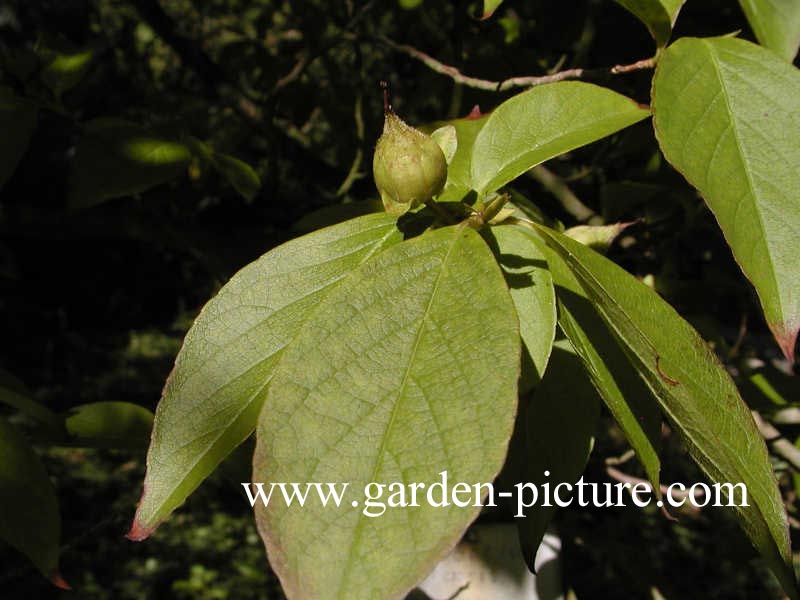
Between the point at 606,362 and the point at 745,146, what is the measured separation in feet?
0.67

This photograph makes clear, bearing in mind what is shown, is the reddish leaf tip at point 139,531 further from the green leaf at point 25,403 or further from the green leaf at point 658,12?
the green leaf at point 658,12

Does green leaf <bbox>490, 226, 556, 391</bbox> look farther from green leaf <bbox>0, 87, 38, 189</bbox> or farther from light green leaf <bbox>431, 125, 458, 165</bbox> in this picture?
green leaf <bbox>0, 87, 38, 189</bbox>

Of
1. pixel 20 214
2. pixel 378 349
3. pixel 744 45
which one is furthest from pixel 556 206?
pixel 20 214

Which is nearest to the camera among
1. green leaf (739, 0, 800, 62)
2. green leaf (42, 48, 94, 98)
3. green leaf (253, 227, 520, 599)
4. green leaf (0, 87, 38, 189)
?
green leaf (253, 227, 520, 599)

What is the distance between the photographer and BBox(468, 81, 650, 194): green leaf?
67 cm

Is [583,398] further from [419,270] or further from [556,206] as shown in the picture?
[556,206]

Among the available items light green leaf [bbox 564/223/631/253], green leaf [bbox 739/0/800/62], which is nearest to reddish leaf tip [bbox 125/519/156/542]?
light green leaf [bbox 564/223/631/253]

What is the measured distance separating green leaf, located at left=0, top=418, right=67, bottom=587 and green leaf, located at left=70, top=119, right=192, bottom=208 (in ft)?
1.01

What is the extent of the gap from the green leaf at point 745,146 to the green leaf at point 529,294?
13 centimetres

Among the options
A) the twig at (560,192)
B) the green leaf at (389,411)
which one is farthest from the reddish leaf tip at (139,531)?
the twig at (560,192)

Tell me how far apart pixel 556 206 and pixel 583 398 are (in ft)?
2.25

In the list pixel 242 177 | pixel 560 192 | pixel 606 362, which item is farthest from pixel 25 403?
pixel 560 192

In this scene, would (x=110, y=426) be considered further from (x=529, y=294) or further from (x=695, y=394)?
(x=695, y=394)

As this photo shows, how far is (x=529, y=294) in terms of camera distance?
60 centimetres
